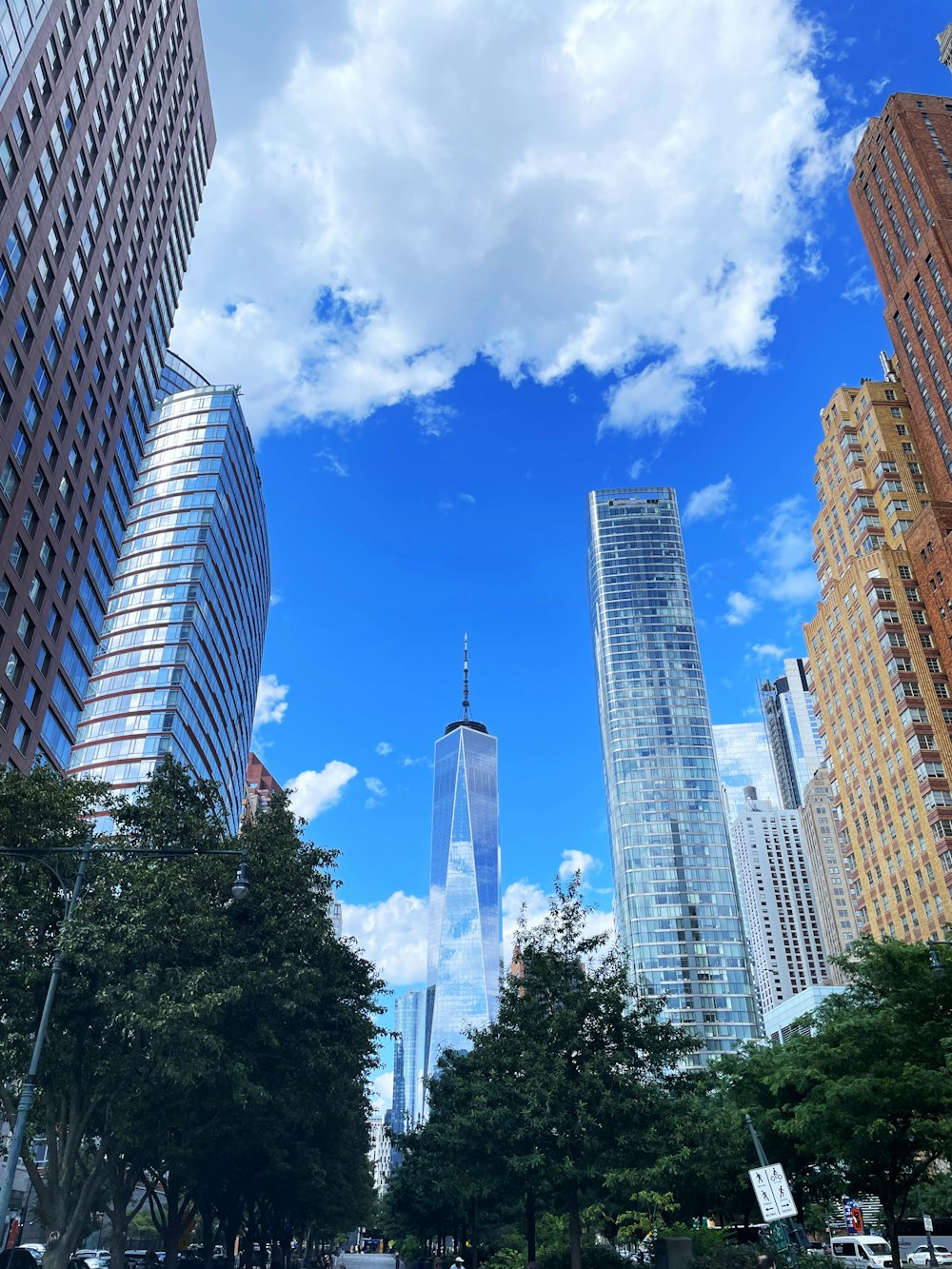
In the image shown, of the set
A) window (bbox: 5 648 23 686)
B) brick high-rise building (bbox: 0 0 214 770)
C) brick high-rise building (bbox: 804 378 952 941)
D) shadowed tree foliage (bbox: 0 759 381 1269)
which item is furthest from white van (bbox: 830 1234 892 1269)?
window (bbox: 5 648 23 686)

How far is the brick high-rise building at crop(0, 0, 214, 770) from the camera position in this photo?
60375mm

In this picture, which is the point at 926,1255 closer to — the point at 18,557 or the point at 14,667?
the point at 14,667

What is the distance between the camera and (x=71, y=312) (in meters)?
68.9

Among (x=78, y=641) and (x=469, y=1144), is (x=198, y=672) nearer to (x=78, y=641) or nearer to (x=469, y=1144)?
(x=78, y=641)

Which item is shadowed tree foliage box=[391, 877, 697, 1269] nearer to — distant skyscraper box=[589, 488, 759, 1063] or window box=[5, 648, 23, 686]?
window box=[5, 648, 23, 686]

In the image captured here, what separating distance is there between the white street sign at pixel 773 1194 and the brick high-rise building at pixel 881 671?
2953 inches

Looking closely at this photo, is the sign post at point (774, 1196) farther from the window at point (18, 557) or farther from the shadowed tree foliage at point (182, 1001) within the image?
the window at point (18, 557)

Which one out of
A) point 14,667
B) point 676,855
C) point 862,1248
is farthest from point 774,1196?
point 676,855

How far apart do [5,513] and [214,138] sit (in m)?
68.5

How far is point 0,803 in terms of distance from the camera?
28016 millimetres

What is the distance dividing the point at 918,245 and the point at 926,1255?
92662 mm

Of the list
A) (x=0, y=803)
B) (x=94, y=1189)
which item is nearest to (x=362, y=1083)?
(x=94, y=1189)

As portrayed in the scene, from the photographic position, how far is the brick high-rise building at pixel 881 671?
291 ft

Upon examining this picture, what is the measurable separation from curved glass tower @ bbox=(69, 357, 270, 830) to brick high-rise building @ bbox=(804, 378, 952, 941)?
7403cm
